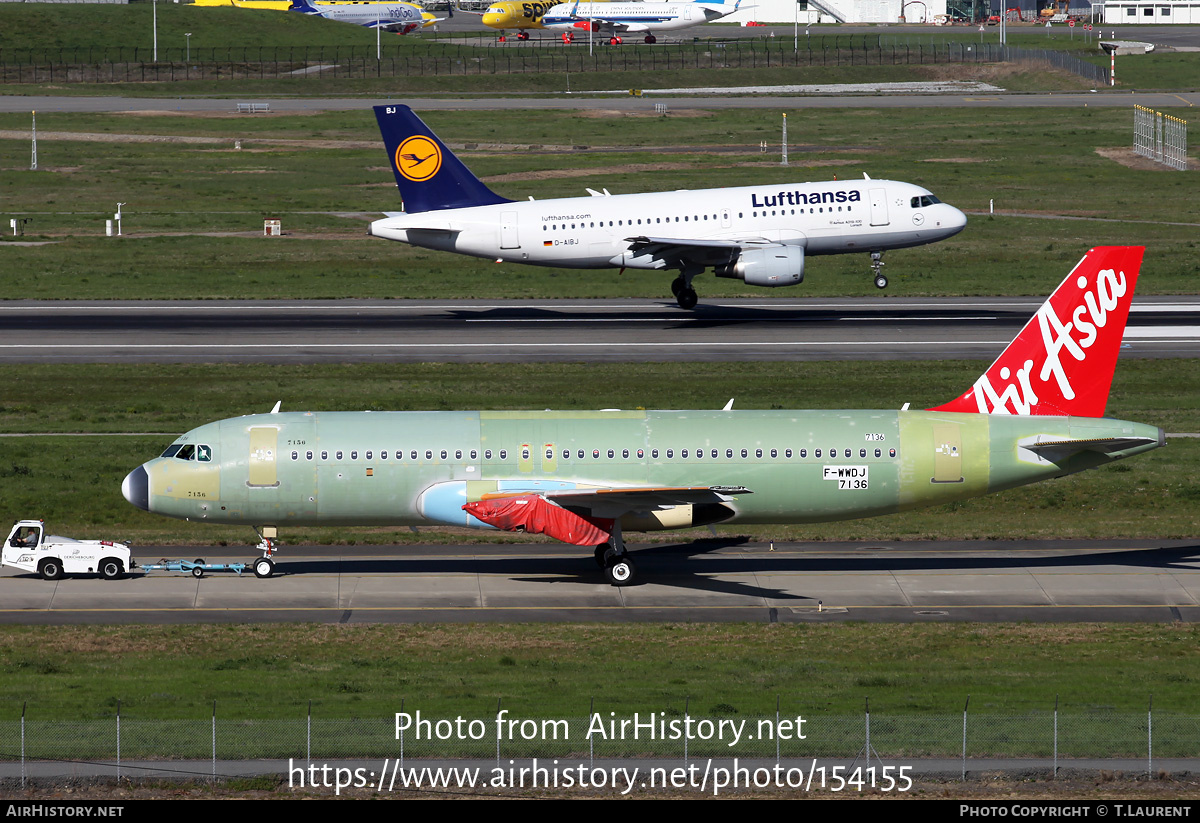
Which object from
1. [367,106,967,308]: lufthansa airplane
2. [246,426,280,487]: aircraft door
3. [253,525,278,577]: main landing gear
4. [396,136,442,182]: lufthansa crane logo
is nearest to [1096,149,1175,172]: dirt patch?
[367,106,967,308]: lufthansa airplane

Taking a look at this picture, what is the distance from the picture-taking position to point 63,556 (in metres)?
43.0

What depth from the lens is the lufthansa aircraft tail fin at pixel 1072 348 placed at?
4384 centimetres

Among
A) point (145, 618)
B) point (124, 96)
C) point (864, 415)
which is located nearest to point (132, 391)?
point (145, 618)

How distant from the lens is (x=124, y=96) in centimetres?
16775

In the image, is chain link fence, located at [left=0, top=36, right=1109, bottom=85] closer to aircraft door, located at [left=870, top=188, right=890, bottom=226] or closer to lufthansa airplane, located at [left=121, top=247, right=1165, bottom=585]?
aircraft door, located at [left=870, top=188, right=890, bottom=226]

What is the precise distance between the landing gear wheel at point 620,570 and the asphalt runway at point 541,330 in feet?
89.0

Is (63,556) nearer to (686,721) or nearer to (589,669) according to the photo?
(589,669)

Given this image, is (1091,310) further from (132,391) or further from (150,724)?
(132,391)

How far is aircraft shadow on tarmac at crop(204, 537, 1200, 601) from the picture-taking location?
146ft

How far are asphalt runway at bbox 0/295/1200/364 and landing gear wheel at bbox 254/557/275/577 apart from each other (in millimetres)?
26082

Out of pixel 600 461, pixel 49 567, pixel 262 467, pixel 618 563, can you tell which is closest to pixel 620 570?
pixel 618 563

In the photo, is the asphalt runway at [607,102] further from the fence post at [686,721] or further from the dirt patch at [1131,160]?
the fence post at [686,721]
